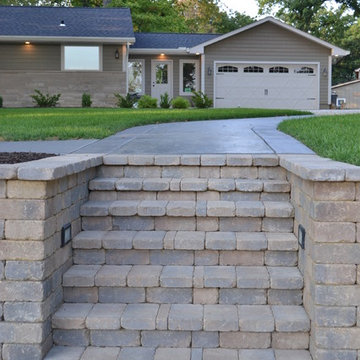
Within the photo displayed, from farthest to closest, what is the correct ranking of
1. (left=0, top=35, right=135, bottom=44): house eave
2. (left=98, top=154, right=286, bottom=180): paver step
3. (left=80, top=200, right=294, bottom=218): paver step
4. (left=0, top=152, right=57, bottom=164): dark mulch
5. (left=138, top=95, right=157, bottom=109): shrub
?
1. (left=0, top=35, right=135, bottom=44): house eave
2. (left=138, top=95, right=157, bottom=109): shrub
3. (left=0, top=152, right=57, bottom=164): dark mulch
4. (left=98, top=154, right=286, bottom=180): paver step
5. (left=80, top=200, right=294, bottom=218): paver step

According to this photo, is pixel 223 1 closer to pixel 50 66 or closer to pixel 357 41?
pixel 357 41

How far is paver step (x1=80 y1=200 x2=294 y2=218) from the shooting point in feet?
13.6

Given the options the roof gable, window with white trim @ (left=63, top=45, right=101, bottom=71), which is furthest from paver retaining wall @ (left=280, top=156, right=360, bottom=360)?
the roof gable

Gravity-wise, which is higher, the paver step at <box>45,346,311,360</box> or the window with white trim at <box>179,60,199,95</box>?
the window with white trim at <box>179,60,199,95</box>

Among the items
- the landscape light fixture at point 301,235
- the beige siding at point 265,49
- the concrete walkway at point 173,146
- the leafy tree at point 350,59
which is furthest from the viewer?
the leafy tree at point 350,59

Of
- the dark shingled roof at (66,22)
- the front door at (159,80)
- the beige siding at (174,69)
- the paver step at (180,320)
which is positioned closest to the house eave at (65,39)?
the dark shingled roof at (66,22)

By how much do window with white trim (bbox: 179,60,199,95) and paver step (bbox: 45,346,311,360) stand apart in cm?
1966

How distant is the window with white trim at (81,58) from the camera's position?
68.7ft

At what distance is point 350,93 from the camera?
3416 cm

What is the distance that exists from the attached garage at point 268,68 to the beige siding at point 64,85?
3.49m

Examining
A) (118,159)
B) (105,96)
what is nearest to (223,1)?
(105,96)

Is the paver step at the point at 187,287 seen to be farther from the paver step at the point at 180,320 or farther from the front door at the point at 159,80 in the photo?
the front door at the point at 159,80

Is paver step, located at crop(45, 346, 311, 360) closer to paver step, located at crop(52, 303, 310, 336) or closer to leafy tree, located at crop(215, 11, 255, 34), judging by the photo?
paver step, located at crop(52, 303, 310, 336)

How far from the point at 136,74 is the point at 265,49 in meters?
5.96
